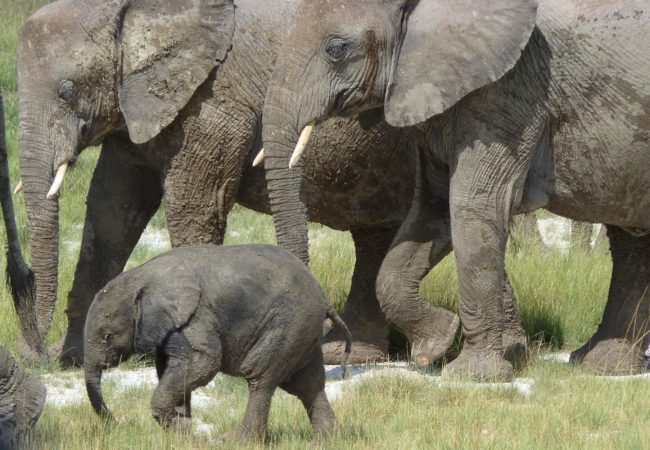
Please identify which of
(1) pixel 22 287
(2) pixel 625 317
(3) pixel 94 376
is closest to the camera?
(3) pixel 94 376

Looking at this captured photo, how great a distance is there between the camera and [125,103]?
8.84 meters

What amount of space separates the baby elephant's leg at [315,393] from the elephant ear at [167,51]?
8.32 feet

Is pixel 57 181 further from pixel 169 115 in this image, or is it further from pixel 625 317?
pixel 625 317

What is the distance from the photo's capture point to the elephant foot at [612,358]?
28.7 feet

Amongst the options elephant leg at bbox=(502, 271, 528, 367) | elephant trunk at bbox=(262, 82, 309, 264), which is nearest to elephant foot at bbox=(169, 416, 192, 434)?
elephant trunk at bbox=(262, 82, 309, 264)

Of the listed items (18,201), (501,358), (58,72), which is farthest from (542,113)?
(18,201)

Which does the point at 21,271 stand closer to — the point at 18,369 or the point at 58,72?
the point at 58,72

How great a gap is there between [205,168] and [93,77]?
0.79m

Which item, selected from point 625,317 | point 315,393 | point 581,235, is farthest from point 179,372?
point 581,235

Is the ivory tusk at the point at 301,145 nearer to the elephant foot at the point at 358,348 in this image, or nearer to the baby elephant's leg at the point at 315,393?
the baby elephant's leg at the point at 315,393

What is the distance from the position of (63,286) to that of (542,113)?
12.2ft

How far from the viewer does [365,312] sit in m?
9.64

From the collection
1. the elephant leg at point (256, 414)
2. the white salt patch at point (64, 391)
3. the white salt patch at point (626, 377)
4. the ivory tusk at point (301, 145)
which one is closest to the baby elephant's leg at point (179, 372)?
the elephant leg at point (256, 414)

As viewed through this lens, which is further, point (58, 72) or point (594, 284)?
point (594, 284)
